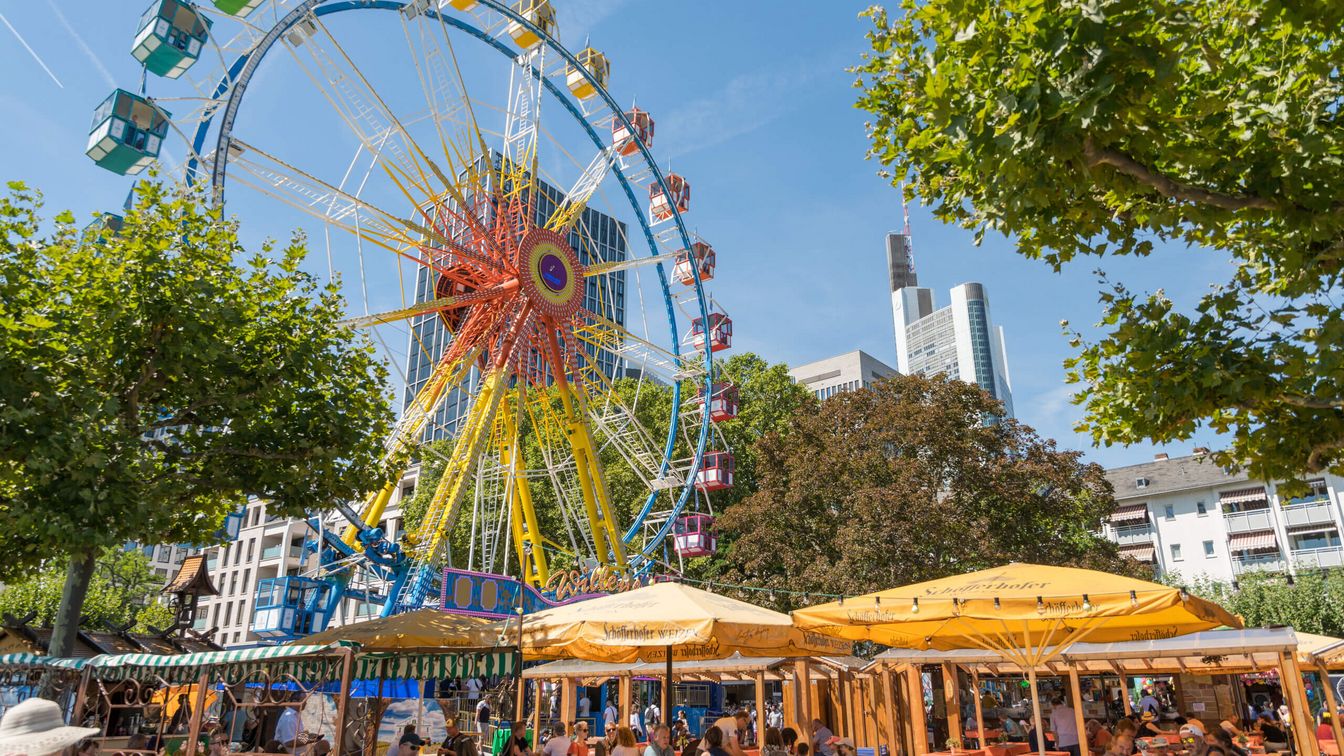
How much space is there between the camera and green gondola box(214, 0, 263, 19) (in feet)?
58.8

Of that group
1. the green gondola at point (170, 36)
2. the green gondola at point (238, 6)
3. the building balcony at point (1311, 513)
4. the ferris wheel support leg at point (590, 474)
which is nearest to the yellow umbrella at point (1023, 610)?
the ferris wheel support leg at point (590, 474)

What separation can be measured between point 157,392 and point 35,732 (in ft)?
26.5

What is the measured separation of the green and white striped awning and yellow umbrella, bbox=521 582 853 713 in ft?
1.19

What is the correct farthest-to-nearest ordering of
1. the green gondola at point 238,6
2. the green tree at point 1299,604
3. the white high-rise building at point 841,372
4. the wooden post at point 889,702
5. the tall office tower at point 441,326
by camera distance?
the white high-rise building at point 841,372 → the tall office tower at point 441,326 → the green tree at point 1299,604 → the wooden post at point 889,702 → the green gondola at point 238,6

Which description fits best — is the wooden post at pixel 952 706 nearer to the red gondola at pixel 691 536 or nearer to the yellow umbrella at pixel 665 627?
the yellow umbrella at pixel 665 627

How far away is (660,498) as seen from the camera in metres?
39.0

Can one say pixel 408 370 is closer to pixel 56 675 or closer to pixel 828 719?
pixel 828 719

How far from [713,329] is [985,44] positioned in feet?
84.5

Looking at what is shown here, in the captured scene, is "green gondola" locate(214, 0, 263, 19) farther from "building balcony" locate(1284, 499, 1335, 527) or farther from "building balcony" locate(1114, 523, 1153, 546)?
"building balcony" locate(1114, 523, 1153, 546)

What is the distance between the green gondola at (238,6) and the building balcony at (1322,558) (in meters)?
55.1

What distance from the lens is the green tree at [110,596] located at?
3841cm

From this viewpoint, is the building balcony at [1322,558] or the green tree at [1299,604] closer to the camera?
the green tree at [1299,604]

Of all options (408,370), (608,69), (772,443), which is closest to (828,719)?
(772,443)

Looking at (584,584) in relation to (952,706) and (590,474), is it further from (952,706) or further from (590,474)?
(952,706)
